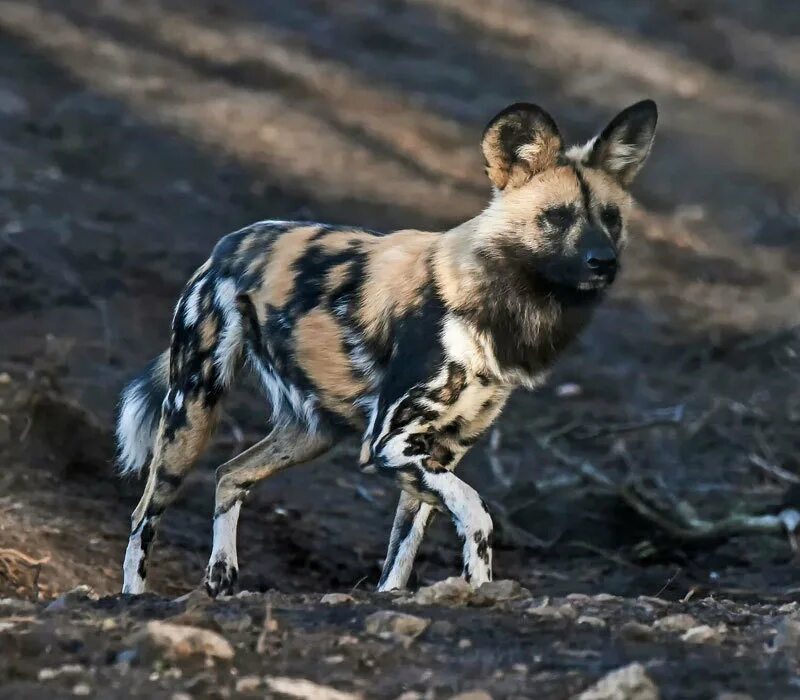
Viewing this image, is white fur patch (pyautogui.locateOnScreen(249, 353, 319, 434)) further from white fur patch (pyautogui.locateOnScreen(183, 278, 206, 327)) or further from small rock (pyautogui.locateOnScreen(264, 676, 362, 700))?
small rock (pyautogui.locateOnScreen(264, 676, 362, 700))

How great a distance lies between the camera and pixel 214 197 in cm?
788

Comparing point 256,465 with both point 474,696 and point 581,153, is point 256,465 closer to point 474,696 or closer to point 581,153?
point 581,153

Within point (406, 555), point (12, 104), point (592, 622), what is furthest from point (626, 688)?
point (12, 104)

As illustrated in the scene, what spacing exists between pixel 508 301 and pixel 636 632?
1375 millimetres

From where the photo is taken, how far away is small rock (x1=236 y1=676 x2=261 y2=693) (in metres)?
2.01

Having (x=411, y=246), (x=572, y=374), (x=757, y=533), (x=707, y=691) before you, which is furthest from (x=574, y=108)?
(x=707, y=691)

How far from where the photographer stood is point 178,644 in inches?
82.6

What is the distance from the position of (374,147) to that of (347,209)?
750 millimetres

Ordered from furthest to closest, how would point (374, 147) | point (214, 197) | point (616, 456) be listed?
point (374, 147) < point (214, 197) < point (616, 456)

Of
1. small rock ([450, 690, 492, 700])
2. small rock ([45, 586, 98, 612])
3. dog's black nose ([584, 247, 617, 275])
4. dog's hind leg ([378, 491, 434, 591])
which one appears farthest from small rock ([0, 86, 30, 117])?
small rock ([450, 690, 492, 700])

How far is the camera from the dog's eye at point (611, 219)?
367 cm

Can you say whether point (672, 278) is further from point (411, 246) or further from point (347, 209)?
point (411, 246)

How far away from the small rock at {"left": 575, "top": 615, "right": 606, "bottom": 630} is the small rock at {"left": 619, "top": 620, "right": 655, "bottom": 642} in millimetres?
71

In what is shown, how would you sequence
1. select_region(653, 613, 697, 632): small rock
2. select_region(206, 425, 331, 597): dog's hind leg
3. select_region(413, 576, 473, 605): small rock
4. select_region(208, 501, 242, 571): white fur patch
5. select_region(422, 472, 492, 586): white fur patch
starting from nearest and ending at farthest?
select_region(653, 613, 697, 632): small rock < select_region(413, 576, 473, 605): small rock < select_region(422, 472, 492, 586): white fur patch < select_region(208, 501, 242, 571): white fur patch < select_region(206, 425, 331, 597): dog's hind leg
